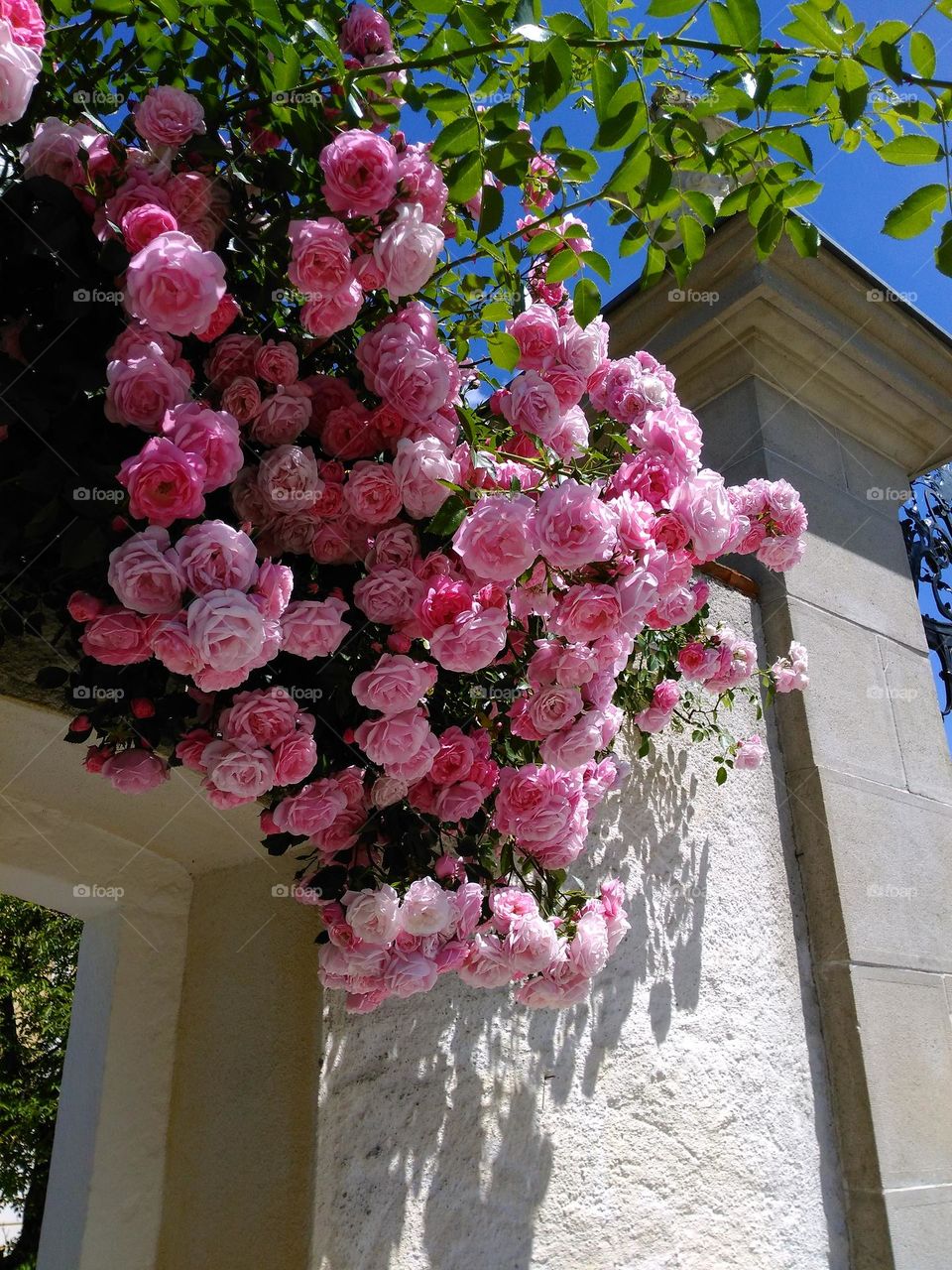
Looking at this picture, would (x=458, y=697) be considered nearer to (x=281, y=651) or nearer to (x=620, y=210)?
(x=281, y=651)

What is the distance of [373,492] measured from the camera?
1.32 metres

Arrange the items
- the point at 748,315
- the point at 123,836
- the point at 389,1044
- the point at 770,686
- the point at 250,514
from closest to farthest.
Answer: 1. the point at 250,514
2. the point at 389,1044
3. the point at 123,836
4. the point at 770,686
5. the point at 748,315

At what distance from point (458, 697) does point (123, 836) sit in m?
0.77

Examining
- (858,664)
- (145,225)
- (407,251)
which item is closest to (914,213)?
(407,251)

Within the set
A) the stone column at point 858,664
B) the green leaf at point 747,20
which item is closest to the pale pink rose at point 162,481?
the green leaf at point 747,20

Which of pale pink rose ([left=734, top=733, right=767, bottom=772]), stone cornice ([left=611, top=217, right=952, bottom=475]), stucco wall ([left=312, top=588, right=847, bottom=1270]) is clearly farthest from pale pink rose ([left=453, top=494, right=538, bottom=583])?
stone cornice ([left=611, top=217, right=952, bottom=475])

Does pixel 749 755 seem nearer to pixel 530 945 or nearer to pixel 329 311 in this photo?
pixel 530 945

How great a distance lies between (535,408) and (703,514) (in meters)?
0.31

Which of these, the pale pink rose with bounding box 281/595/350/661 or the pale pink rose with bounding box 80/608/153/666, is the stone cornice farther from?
the pale pink rose with bounding box 80/608/153/666

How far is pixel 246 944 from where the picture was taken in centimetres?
182

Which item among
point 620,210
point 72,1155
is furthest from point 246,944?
point 620,210

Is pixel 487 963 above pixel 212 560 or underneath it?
underneath

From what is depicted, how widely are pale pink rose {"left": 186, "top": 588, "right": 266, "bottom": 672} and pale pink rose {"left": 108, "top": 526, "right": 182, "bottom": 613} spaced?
0.05 m

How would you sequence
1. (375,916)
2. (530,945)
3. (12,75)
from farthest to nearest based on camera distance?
(530,945)
(375,916)
(12,75)
